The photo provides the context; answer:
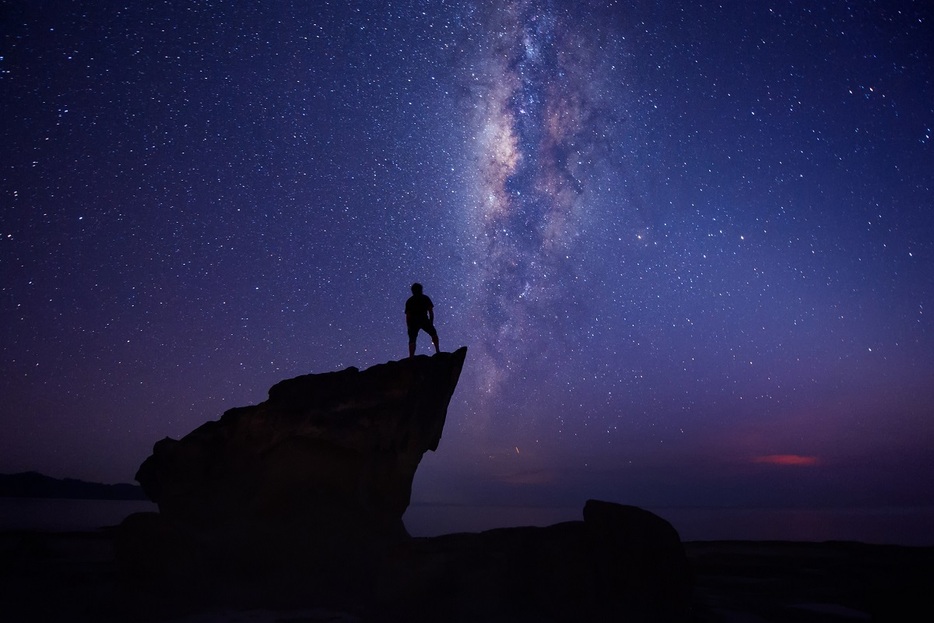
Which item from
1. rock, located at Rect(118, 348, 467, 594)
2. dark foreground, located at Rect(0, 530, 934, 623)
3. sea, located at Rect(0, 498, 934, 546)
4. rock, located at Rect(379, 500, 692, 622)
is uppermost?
rock, located at Rect(118, 348, 467, 594)

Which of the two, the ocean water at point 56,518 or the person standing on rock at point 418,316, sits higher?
the person standing on rock at point 418,316

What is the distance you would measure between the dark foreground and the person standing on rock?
8407 millimetres

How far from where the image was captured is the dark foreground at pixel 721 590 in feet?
45.9

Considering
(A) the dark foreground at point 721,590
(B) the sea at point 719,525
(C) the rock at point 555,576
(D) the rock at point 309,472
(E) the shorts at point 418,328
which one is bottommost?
(B) the sea at point 719,525

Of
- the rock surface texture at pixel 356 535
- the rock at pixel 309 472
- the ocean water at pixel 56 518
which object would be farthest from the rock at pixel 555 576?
the ocean water at pixel 56 518

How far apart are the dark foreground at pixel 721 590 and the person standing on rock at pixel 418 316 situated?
8407mm

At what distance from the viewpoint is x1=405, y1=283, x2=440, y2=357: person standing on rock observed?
19.1 m

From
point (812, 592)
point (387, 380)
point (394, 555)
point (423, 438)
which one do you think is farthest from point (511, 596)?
point (812, 592)

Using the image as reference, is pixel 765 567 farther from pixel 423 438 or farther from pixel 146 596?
pixel 146 596

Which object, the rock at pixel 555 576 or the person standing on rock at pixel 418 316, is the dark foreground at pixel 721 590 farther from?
the person standing on rock at pixel 418 316

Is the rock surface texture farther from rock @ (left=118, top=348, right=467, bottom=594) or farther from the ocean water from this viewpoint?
the ocean water

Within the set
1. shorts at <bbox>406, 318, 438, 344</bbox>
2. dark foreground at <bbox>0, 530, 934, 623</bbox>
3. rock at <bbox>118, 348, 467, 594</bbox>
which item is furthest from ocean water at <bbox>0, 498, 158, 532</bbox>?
shorts at <bbox>406, 318, 438, 344</bbox>

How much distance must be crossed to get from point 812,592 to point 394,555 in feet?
43.8

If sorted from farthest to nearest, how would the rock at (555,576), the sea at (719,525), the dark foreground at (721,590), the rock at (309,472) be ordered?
the sea at (719,525) < the rock at (309,472) < the rock at (555,576) < the dark foreground at (721,590)
